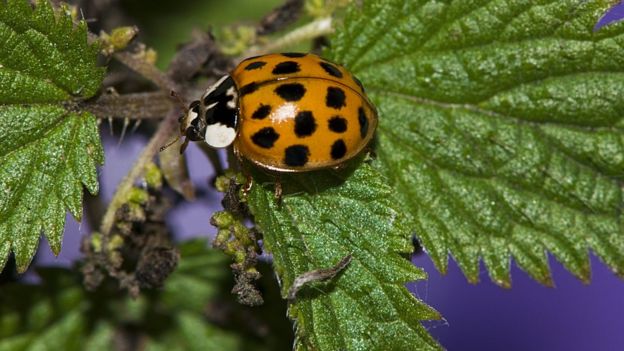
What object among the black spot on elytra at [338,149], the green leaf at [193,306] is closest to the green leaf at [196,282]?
the green leaf at [193,306]

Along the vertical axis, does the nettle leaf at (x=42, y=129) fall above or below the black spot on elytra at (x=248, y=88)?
below

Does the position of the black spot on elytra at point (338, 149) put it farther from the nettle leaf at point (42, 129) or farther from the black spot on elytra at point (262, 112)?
the nettle leaf at point (42, 129)

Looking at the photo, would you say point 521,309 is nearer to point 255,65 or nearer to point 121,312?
point 121,312

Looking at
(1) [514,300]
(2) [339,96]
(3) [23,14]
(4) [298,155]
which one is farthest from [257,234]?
(1) [514,300]

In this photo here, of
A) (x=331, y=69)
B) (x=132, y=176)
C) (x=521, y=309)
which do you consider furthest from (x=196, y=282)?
(x=521, y=309)

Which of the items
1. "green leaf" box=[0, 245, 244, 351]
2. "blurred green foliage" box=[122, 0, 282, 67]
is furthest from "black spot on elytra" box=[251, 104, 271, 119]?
"blurred green foliage" box=[122, 0, 282, 67]

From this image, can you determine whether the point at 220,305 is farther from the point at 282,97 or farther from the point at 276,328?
the point at 282,97
